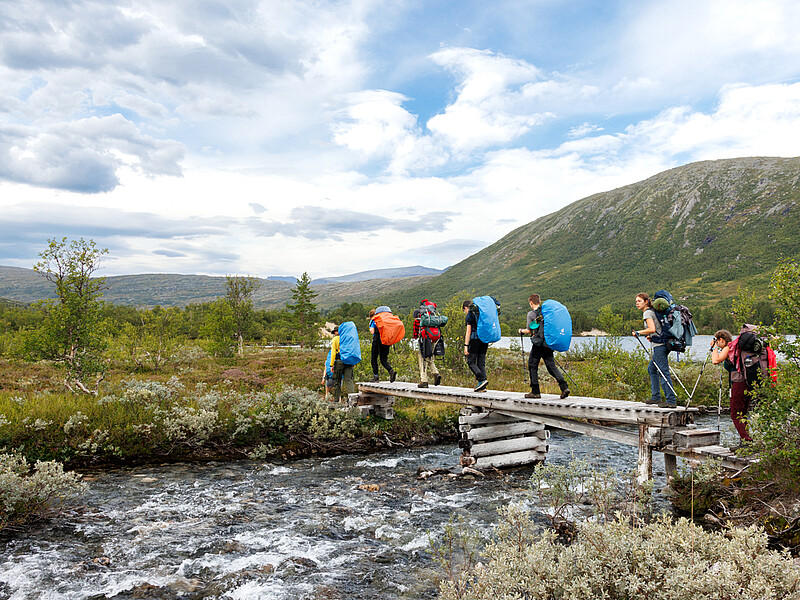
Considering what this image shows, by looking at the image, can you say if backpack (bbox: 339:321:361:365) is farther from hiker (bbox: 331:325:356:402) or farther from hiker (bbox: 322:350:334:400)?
hiker (bbox: 322:350:334:400)

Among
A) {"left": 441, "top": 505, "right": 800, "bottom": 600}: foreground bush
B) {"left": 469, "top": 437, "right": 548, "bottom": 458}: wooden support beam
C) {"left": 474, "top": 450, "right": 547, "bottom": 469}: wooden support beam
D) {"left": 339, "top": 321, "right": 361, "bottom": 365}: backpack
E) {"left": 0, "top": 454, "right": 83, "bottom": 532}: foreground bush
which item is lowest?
{"left": 474, "top": 450, "right": 547, "bottom": 469}: wooden support beam

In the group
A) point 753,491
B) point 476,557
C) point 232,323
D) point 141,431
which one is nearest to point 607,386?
point 753,491

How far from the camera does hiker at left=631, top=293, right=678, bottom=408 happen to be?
30.2 ft

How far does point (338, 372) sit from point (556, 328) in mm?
7191

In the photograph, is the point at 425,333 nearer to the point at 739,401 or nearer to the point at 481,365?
the point at 481,365

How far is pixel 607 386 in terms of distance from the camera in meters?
21.7

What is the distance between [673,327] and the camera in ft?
30.0

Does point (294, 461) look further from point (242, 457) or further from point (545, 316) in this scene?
point (545, 316)

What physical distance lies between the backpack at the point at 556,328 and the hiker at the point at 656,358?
1262 mm

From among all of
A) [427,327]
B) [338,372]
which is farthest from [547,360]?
[338,372]

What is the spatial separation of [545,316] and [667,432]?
3.02 meters

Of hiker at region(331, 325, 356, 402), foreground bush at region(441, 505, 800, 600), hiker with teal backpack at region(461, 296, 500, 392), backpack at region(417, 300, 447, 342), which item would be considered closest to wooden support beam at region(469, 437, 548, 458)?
hiker with teal backpack at region(461, 296, 500, 392)

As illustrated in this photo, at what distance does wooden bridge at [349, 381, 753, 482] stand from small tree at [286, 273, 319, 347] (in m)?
34.1

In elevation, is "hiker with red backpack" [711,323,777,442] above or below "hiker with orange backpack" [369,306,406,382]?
below
